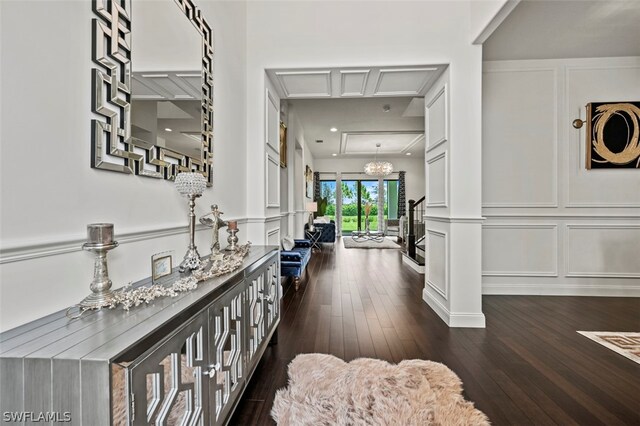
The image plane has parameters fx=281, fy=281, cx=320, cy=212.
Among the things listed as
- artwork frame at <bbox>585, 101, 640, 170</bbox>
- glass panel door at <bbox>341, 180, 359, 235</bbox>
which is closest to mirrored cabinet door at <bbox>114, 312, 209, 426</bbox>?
artwork frame at <bbox>585, 101, 640, 170</bbox>

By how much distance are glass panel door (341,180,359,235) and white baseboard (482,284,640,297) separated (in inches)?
311

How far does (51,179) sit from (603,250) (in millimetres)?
5138

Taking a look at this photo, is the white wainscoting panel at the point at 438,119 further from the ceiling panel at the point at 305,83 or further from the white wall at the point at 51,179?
the white wall at the point at 51,179

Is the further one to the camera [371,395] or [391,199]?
[391,199]

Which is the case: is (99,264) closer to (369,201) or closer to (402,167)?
(369,201)

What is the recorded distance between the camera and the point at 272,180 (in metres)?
3.14

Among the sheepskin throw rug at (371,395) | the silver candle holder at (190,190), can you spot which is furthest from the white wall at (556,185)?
the silver candle holder at (190,190)

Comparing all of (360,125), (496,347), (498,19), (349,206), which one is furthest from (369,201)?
(496,347)

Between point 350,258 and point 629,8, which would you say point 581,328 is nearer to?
point 629,8

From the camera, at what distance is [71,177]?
0.94 metres

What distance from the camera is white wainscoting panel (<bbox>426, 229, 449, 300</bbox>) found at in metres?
2.76

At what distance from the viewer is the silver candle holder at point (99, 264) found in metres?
0.88

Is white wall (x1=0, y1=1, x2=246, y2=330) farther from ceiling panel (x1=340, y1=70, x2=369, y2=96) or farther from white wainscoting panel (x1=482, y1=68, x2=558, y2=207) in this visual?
white wainscoting panel (x1=482, y1=68, x2=558, y2=207)

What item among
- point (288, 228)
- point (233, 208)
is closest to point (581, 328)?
point (233, 208)
